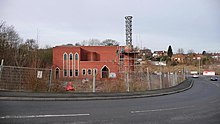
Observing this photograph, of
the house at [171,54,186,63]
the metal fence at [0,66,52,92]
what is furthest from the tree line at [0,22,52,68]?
the house at [171,54,186,63]

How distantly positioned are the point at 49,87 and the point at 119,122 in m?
9.40

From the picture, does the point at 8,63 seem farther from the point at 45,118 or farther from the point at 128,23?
the point at 128,23

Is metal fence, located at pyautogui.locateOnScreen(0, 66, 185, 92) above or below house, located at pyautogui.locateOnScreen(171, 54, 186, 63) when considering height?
below

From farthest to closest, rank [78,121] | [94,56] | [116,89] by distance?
1. [94,56]
2. [116,89]
3. [78,121]

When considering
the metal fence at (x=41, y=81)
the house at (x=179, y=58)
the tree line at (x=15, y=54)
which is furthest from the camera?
the house at (x=179, y=58)

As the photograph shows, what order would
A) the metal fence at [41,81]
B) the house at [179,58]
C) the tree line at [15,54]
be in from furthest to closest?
1. the house at [179,58]
2. the tree line at [15,54]
3. the metal fence at [41,81]

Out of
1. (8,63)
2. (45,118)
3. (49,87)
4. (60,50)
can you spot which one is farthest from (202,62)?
(45,118)

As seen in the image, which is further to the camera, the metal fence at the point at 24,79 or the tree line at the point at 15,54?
the tree line at the point at 15,54

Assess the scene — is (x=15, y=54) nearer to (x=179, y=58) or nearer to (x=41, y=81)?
(x=41, y=81)

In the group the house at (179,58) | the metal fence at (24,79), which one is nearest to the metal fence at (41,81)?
the metal fence at (24,79)

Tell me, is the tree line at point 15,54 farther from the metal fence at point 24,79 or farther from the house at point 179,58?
the house at point 179,58

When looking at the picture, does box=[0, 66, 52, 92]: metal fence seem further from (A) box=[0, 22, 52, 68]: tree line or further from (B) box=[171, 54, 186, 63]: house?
(B) box=[171, 54, 186, 63]: house

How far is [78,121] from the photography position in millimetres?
7793

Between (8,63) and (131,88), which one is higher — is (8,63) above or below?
above
